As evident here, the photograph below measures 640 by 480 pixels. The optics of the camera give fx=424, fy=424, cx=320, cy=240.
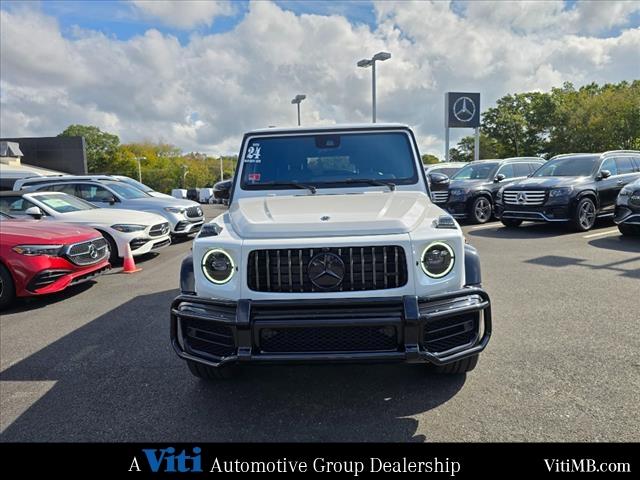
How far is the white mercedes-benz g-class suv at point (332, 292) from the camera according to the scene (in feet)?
7.83

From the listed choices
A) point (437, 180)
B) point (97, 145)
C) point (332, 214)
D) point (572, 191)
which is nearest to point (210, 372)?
point (332, 214)

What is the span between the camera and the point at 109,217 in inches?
320

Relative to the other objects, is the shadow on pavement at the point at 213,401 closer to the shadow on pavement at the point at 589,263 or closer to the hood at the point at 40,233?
the hood at the point at 40,233

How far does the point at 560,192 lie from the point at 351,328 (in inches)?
350

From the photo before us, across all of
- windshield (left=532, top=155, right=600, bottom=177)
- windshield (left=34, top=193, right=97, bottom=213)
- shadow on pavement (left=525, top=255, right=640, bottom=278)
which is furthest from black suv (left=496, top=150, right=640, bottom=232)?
windshield (left=34, top=193, right=97, bottom=213)

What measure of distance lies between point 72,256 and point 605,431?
6.06m

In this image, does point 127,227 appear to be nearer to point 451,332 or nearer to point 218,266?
point 218,266

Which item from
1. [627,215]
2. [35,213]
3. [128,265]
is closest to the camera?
[35,213]

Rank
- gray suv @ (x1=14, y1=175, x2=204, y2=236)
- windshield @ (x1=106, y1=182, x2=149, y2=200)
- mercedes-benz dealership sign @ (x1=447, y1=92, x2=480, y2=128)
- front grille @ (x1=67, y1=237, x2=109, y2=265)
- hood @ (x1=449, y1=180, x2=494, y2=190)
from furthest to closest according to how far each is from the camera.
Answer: mercedes-benz dealership sign @ (x1=447, y1=92, x2=480, y2=128)
hood @ (x1=449, y1=180, x2=494, y2=190)
windshield @ (x1=106, y1=182, x2=149, y2=200)
gray suv @ (x1=14, y1=175, x2=204, y2=236)
front grille @ (x1=67, y1=237, x2=109, y2=265)

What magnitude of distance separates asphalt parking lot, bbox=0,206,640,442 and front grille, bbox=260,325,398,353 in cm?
57

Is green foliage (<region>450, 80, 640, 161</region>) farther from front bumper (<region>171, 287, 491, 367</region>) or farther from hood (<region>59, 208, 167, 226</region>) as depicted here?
front bumper (<region>171, 287, 491, 367</region>)

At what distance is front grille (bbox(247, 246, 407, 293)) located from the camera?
2516 mm
